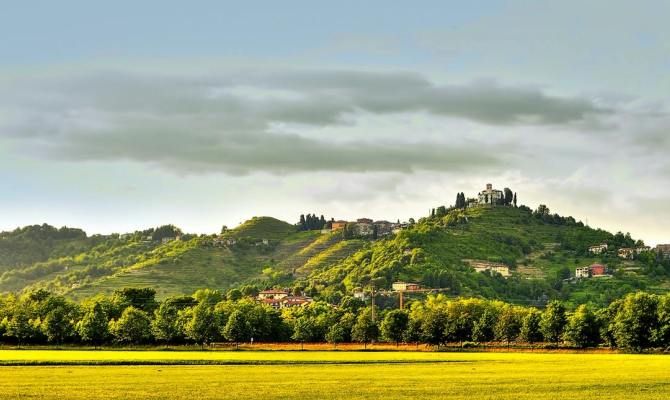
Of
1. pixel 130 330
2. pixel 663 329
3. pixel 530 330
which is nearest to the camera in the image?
pixel 663 329

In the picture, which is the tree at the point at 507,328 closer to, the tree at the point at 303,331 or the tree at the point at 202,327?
the tree at the point at 303,331

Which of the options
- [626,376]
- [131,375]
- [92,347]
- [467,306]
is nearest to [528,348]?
[467,306]

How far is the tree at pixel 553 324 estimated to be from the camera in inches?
6737

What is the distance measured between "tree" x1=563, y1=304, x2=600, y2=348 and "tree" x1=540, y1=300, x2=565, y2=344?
3.46 m

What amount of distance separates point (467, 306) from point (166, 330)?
2678 inches

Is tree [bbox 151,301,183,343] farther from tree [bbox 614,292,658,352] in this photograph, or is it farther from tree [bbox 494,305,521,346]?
tree [bbox 614,292,658,352]

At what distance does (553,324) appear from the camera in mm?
171000

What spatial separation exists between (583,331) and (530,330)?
12.5m

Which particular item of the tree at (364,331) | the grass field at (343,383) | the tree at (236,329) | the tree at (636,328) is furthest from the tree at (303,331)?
the grass field at (343,383)

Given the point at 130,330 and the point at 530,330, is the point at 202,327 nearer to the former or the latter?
the point at 130,330

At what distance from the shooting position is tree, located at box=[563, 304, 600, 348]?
165m

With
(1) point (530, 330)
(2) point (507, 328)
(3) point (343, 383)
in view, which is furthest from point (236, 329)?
(3) point (343, 383)

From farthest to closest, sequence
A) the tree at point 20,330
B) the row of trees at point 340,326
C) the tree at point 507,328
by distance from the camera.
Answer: the tree at point 507,328 → the tree at point 20,330 → the row of trees at point 340,326

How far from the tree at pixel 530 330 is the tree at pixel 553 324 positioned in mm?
2629
